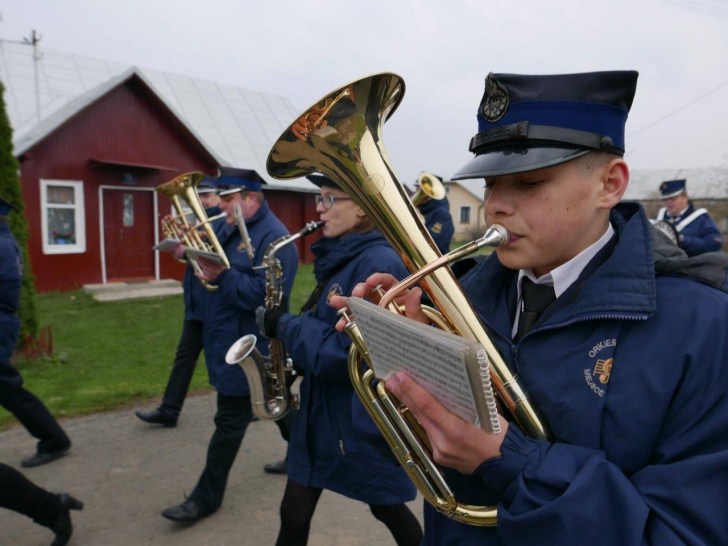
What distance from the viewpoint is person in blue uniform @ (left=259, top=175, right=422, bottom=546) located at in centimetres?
256

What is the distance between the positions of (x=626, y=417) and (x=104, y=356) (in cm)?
725

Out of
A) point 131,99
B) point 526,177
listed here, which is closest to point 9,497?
point 526,177

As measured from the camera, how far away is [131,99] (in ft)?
44.0

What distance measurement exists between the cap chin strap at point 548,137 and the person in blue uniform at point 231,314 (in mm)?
2523

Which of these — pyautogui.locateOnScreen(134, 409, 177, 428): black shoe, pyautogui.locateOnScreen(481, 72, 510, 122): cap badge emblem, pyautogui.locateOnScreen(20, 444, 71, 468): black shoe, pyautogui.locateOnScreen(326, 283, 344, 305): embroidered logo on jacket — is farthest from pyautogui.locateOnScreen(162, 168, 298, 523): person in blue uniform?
pyautogui.locateOnScreen(481, 72, 510, 122): cap badge emblem

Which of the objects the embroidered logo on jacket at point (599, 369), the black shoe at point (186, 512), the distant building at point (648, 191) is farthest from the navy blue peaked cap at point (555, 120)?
the distant building at point (648, 191)

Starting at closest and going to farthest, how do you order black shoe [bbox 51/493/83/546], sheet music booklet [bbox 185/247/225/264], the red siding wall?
black shoe [bbox 51/493/83/546], sheet music booklet [bbox 185/247/225/264], the red siding wall

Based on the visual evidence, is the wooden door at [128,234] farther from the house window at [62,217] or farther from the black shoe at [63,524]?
the black shoe at [63,524]

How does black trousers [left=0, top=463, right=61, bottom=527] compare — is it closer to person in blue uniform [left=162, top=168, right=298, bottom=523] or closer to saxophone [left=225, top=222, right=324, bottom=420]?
person in blue uniform [left=162, top=168, right=298, bottom=523]

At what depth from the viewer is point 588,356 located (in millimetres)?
1274

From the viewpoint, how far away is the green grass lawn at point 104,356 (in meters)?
5.59

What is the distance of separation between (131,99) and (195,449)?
11.3 meters

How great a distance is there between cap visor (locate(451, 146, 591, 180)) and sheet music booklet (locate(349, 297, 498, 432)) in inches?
17.0

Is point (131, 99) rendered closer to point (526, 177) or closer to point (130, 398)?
point (130, 398)
